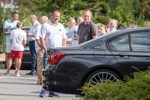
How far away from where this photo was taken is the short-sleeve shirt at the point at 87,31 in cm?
1383

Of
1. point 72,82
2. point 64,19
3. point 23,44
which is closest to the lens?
point 72,82

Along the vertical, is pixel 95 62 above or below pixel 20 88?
above

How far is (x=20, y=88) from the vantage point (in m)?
14.3

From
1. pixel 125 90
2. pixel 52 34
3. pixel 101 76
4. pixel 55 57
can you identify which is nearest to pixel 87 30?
pixel 52 34

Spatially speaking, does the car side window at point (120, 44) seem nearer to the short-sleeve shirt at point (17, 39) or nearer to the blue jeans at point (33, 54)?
the short-sleeve shirt at point (17, 39)

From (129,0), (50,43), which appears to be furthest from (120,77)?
(129,0)

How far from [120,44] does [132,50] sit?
0.26 m

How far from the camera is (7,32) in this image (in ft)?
61.9

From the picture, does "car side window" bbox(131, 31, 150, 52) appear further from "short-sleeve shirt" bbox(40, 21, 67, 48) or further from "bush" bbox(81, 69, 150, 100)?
"bush" bbox(81, 69, 150, 100)

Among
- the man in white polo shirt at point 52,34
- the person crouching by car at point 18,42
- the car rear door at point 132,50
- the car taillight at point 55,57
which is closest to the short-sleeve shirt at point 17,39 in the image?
the person crouching by car at point 18,42

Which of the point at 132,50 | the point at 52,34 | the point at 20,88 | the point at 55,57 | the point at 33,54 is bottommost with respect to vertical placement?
the point at 20,88

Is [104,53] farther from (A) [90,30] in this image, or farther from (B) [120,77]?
(A) [90,30]

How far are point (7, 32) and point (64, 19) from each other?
949cm

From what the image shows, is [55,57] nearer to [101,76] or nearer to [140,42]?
[101,76]
